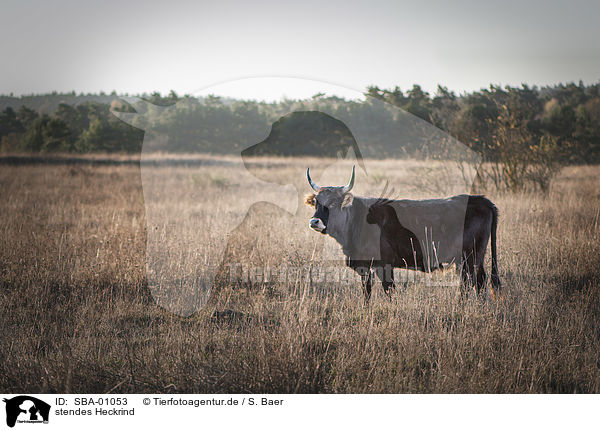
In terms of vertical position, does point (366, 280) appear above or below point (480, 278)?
below

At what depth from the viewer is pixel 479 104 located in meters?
12.2

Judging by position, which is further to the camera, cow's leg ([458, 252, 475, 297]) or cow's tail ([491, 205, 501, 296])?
cow's tail ([491, 205, 501, 296])

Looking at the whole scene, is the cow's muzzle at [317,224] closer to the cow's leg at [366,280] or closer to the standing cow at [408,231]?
the standing cow at [408,231]

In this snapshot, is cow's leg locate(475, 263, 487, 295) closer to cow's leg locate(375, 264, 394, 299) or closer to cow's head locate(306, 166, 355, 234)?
cow's leg locate(375, 264, 394, 299)

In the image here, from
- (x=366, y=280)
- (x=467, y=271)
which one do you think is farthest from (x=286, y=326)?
(x=467, y=271)
